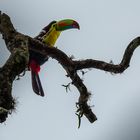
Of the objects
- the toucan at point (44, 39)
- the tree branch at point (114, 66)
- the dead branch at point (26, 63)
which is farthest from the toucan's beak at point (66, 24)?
the tree branch at point (114, 66)

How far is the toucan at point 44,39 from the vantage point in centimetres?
1286

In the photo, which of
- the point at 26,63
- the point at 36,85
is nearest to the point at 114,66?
the point at 26,63

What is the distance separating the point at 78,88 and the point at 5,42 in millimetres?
1828

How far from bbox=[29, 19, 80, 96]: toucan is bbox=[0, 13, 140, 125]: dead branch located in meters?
2.19

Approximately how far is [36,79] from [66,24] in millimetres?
2528

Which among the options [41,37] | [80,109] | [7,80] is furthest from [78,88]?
[41,37]

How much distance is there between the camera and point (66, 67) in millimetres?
10273

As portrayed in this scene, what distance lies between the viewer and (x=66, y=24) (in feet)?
49.8

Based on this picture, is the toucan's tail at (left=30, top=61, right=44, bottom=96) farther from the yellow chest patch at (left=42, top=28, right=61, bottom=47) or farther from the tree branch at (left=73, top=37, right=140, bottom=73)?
the tree branch at (left=73, top=37, right=140, bottom=73)

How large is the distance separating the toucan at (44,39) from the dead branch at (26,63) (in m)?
2.19

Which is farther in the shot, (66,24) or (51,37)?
(66,24)

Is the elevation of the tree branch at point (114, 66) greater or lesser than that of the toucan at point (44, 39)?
lesser

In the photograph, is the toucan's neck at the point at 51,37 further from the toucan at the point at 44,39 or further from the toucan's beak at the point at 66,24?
the toucan's beak at the point at 66,24

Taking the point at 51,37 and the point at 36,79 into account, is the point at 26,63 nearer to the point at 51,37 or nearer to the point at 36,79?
the point at 36,79
